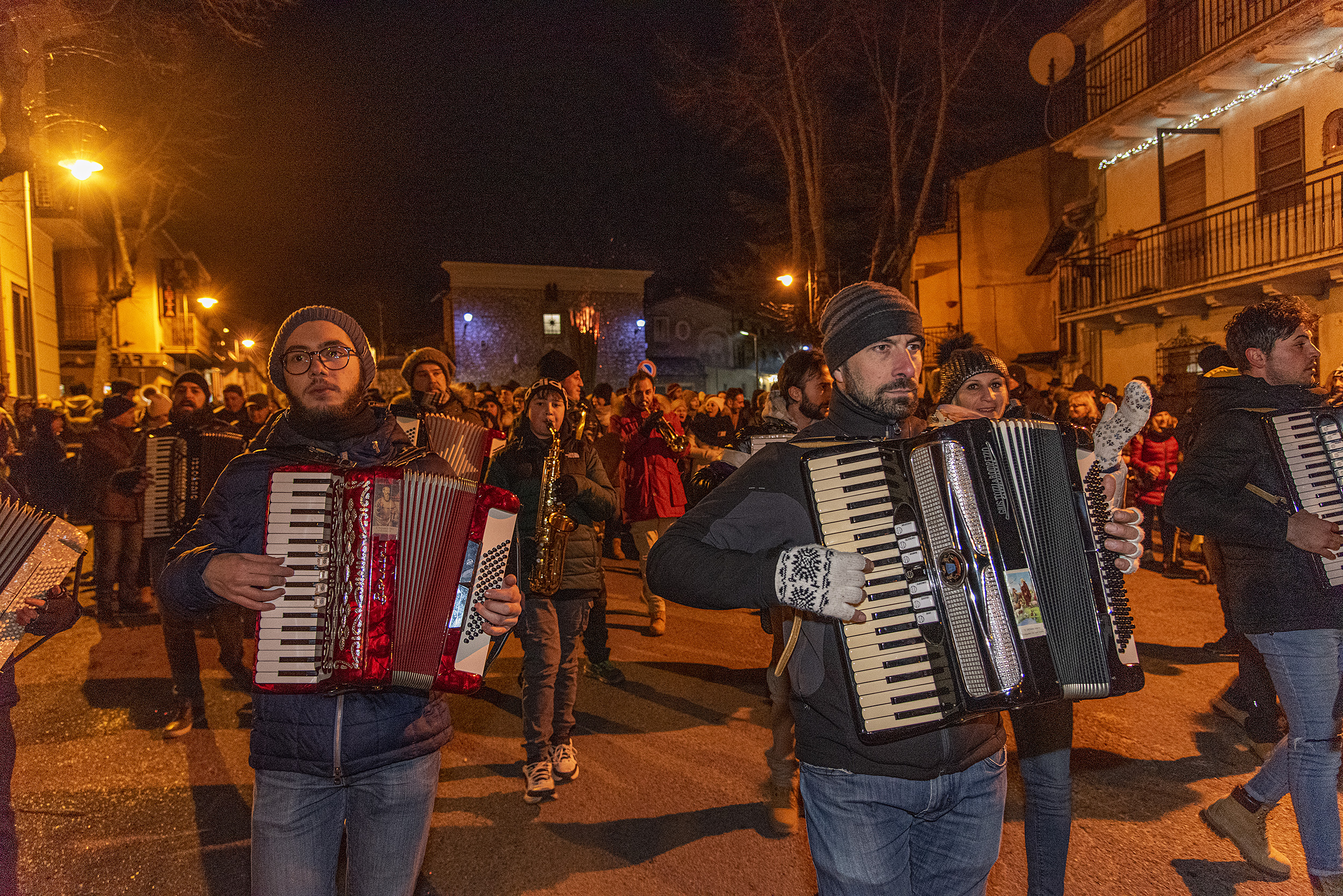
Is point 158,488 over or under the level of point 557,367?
under

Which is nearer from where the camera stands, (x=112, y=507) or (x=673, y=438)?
(x=673, y=438)

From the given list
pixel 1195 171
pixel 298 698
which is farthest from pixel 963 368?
pixel 1195 171

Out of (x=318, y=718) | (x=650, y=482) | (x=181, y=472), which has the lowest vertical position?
(x=318, y=718)

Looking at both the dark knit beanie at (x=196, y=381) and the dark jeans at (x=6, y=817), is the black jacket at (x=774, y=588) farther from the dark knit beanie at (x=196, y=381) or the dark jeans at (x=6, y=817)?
the dark knit beanie at (x=196, y=381)

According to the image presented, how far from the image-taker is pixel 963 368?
142 inches

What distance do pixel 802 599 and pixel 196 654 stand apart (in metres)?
5.21

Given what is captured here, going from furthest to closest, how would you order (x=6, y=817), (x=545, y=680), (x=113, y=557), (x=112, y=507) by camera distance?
(x=113, y=557)
(x=112, y=507)
(x=545, y=680)
(x=6, y=817)

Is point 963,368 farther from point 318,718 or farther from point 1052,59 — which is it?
point 1052,59

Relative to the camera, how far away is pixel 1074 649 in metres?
2.17

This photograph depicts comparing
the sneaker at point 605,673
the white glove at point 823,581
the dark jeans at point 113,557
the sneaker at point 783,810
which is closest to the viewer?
the white glove at point 823,581

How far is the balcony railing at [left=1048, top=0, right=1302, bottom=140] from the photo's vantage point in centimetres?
1447

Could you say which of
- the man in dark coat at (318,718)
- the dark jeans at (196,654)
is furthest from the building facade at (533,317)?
the man in dark coat at (318,718)

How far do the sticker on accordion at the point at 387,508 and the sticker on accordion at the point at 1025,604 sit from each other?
5.55 ft

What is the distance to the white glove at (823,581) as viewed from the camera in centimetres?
200
